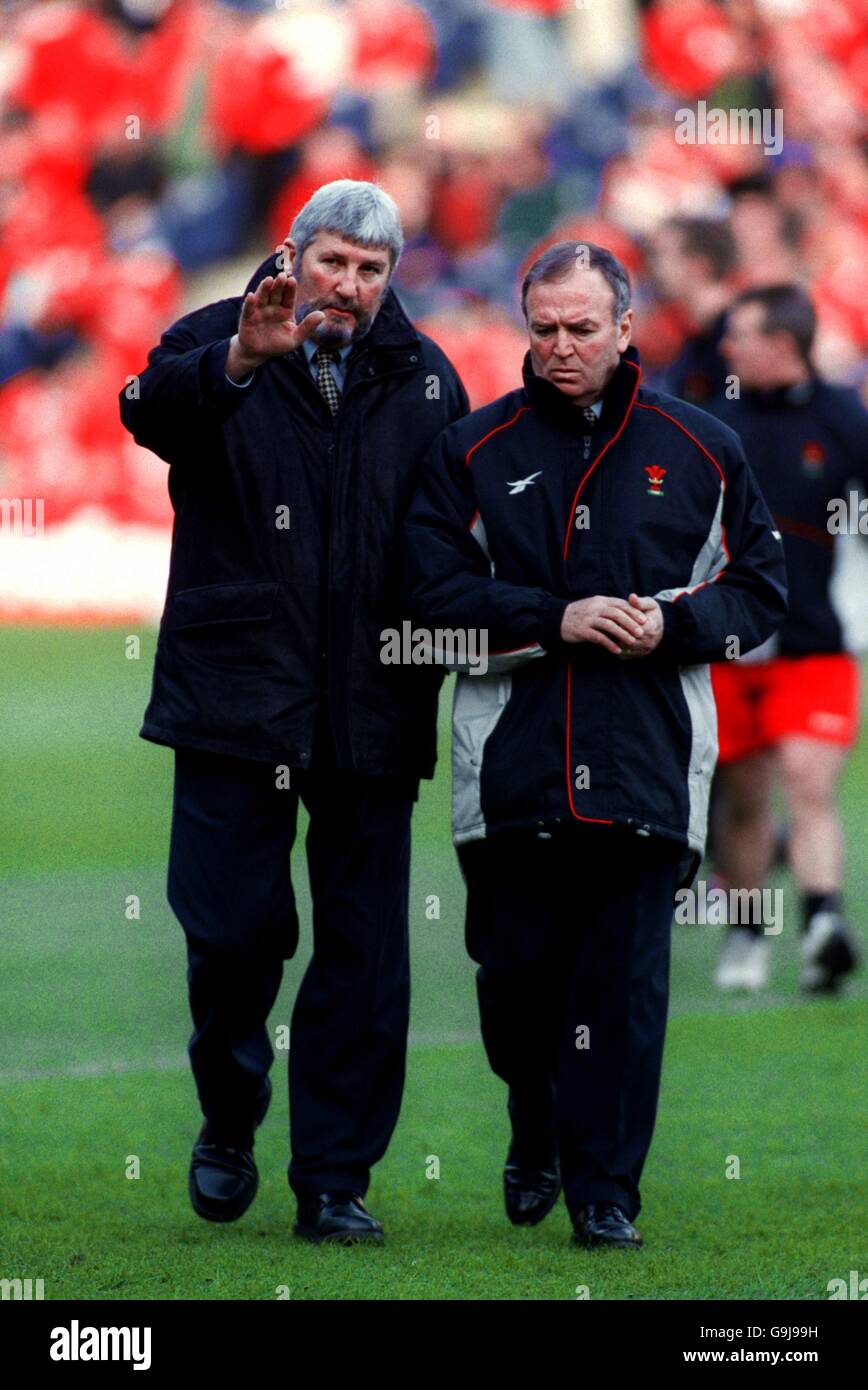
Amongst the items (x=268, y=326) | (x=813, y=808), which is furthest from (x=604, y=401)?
(x=813, y=808)

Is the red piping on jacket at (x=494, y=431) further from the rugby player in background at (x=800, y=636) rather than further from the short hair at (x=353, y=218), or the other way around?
the rugby player in background at (x=800, y=636)

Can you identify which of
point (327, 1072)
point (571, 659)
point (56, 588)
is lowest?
point (327, 1072)

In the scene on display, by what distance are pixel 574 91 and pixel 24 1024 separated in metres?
17.2

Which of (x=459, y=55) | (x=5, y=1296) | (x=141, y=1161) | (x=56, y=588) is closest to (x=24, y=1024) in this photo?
(x=141, y=1161)

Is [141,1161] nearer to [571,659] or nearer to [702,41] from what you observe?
[571,659]

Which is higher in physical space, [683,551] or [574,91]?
[574,91]

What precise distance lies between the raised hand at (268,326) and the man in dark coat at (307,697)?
0.59 ft

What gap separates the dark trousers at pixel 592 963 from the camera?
497 centimetres

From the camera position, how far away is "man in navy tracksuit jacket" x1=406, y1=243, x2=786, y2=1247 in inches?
193

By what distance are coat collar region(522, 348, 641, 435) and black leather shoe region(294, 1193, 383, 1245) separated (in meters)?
1.60

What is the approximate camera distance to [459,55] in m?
23.1
